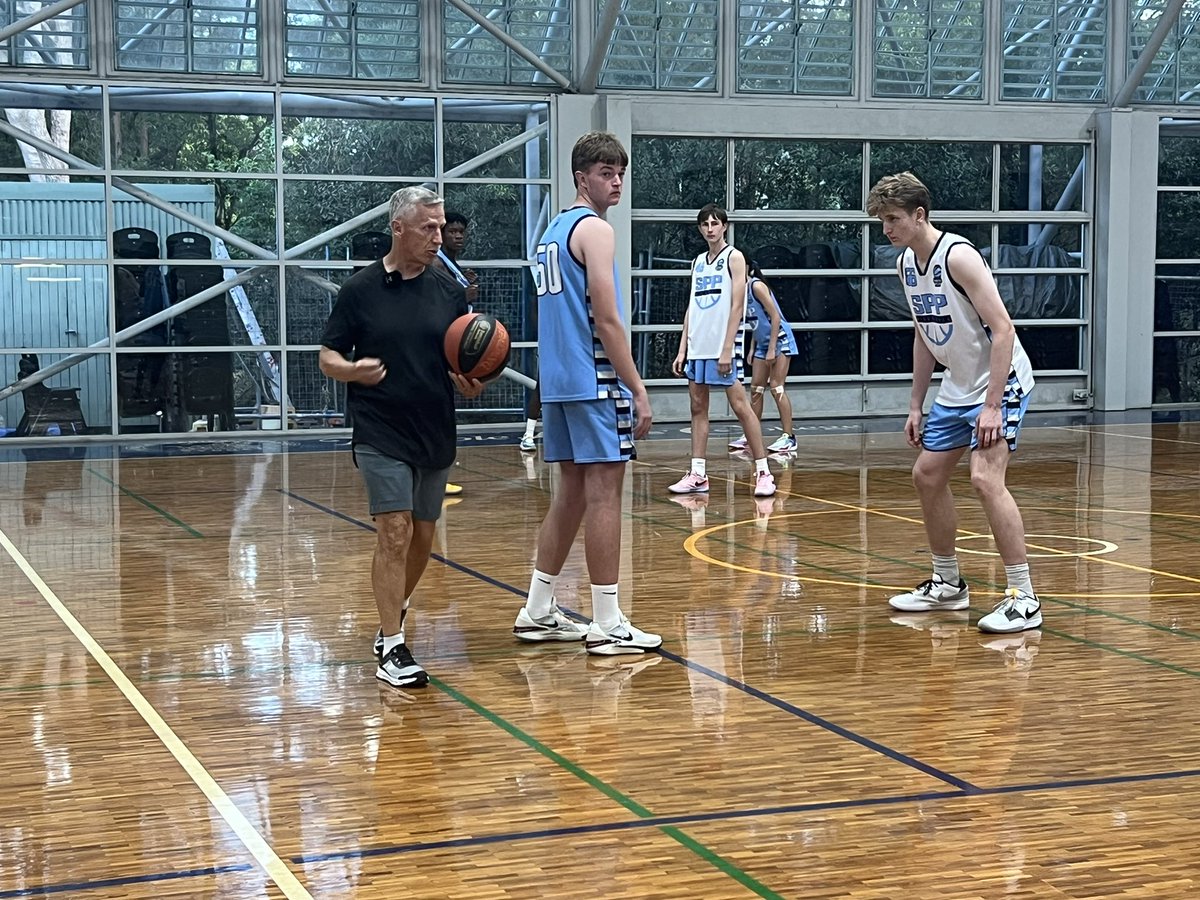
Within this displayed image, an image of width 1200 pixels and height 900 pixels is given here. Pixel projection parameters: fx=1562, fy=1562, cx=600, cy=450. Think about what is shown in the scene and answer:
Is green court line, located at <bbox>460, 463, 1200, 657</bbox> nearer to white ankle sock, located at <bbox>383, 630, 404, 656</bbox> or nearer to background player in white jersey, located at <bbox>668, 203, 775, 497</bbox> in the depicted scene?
background player in white jersey, located at <bbox>668, 203, 775, 497</bbox>

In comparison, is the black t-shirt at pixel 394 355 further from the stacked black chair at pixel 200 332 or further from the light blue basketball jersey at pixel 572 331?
the stacked black chair at pixel 200 332

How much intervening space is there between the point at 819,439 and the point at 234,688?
10.6 meters

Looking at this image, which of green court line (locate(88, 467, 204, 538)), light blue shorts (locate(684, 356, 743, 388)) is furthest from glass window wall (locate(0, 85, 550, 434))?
light blue shorts (locate(684, 356, 743, 388))

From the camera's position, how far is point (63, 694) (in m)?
5.24

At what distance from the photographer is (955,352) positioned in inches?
245

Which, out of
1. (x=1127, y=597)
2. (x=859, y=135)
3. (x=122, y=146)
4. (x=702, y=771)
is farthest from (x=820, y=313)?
(x=702, y=771)

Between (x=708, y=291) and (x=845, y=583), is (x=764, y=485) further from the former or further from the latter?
(x=845, y=583)

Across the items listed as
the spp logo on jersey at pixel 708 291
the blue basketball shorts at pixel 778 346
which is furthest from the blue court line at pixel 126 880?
the blue basketball shorts at pixel 778 346

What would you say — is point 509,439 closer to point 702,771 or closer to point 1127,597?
point 1127,597

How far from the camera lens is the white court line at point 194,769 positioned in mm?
3492

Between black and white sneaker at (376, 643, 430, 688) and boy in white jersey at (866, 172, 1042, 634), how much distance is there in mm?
2228

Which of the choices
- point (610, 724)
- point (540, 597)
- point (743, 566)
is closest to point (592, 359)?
point (540, 597)

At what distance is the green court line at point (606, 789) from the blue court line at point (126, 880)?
39.2 inches

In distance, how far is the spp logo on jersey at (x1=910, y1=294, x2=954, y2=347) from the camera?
618 cm
